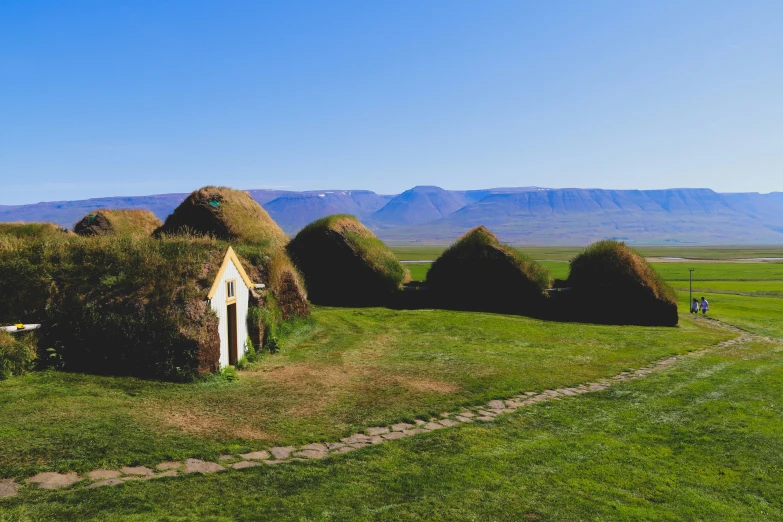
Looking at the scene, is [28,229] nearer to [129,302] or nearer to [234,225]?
[234,225]

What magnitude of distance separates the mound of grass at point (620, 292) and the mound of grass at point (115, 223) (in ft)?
79.2

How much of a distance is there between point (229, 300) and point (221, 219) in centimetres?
1351

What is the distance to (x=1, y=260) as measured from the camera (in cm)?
1466

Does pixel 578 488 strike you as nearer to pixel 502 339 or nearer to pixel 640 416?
pixel 640 416

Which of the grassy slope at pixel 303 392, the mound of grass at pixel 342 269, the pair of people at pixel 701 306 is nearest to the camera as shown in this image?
the grassy slope at pixel 303 392

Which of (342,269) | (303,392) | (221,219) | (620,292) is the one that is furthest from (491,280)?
(303,392)

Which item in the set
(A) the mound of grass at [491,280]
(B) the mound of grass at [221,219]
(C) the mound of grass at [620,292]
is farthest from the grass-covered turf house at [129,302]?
(C) the mound of grass at [620,292]

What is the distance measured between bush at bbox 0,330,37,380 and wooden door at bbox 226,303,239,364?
488 centimetres

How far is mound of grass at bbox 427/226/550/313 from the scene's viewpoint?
97.8 ft

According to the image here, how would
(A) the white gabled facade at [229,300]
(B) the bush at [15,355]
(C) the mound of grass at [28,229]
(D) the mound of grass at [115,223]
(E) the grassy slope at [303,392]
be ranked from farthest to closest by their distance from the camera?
1. (D) the mound of grass at [115,223]
2. (C) the mound of grass at [28,229]
3. (A) the white gabled facade at [229,300]
4. (B) the bush at [15,355]
5. (E) the grassy slope at [303,392]

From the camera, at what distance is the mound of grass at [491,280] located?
29812 mm

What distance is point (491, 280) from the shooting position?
30203 mm

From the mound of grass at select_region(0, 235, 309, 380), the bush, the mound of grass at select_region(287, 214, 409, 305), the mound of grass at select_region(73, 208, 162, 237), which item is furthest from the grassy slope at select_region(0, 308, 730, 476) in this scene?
the mound of grass at select_region(73, 208, 162, 237)

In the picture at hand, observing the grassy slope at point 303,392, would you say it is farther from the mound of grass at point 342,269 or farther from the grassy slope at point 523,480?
the mound of grass at point 342,269
